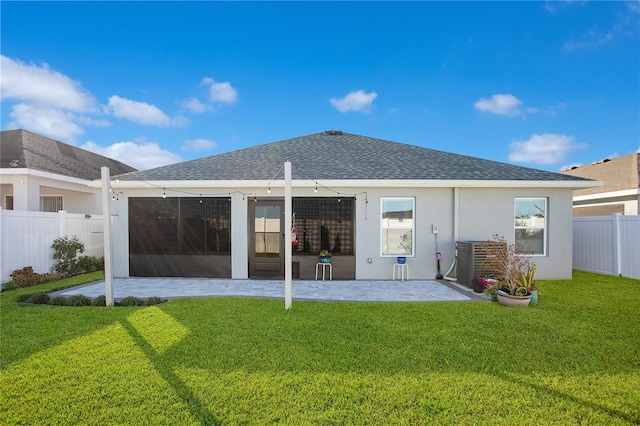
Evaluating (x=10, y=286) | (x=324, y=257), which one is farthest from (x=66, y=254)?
(x=324, y=257)

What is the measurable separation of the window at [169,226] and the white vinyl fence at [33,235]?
2368mm

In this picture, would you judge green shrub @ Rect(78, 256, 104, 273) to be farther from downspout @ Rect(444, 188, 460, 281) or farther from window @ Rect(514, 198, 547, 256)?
window @ Rect(514, 198, 547, 256)

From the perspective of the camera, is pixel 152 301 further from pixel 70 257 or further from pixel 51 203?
pixel 51 203

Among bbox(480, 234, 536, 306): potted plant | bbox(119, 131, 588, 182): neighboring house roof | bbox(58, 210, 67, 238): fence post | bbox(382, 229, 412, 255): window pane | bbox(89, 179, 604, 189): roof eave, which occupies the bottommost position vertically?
bbox(480, 234, 536, 306): potted plant

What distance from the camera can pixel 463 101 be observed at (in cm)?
1293

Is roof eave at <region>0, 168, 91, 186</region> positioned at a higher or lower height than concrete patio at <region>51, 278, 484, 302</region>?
higher

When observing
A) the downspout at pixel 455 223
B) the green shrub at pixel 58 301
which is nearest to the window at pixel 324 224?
the downspout at pixel 455 223

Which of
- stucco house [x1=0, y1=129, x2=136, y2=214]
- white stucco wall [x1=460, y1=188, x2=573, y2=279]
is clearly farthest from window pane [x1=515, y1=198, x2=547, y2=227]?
stucco house [x1=0, y1=129, x2=136, y2=214]

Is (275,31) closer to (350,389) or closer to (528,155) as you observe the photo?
(350,389)

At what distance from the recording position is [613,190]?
48.6 feet

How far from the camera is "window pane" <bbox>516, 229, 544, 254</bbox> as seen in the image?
8.69 meters

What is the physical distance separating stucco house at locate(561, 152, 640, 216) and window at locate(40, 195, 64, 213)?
25.2 m

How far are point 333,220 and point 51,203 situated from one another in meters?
14.7

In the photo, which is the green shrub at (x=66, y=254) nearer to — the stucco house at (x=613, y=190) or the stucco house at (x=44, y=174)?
the stucco house at (x=44, y=174)
